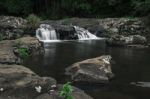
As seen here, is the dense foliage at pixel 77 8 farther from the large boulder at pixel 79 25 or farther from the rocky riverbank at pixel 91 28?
the large boulder at pixel 79 25

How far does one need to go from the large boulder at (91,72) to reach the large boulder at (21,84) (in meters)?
4.31

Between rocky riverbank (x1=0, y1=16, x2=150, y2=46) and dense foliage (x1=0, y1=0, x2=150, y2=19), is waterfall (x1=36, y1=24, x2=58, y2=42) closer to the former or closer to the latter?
rocky riverbank (x1=0, y1=16, x2=150, y2=46)

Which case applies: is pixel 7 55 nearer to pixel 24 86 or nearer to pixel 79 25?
pixel 24 86

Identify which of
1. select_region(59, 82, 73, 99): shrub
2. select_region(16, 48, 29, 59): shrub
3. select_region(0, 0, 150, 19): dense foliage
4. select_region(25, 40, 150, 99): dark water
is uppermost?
select_region(0, 0, 150, 19): dense foliage

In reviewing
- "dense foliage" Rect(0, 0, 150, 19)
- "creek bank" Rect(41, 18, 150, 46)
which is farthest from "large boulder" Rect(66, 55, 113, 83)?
"dense foliage" Rect(0, 0, 150, 19)

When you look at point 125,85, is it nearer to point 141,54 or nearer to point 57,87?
point 57,87

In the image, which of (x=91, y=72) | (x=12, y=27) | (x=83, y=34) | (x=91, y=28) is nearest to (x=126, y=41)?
(x=83, y=34)

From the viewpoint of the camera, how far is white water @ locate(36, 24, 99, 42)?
36259 millimetres

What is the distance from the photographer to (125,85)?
17.1 meters

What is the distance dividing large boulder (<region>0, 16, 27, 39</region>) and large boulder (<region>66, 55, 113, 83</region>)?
17.9 meters

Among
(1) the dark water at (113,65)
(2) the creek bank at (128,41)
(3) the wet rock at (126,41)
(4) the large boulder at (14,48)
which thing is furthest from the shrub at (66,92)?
(3) the wet rock at (126,41)

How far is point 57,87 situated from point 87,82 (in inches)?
176

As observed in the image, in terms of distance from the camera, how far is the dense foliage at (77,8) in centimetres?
4541

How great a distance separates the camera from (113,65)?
22.1 metres
